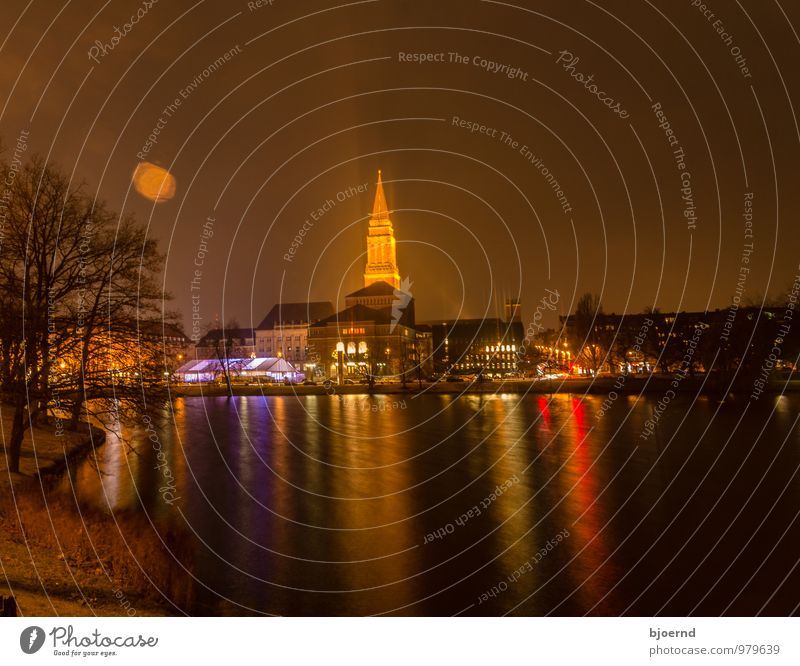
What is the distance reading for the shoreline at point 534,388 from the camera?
6725 cm

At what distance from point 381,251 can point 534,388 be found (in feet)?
333

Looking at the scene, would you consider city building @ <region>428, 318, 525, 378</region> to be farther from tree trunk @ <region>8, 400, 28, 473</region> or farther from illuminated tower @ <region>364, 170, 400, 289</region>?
tree trunk @ <region>8, 400, 28, 473</region>

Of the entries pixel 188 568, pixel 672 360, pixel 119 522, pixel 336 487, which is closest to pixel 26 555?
pixel 188 568

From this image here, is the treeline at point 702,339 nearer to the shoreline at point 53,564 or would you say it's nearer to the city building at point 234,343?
the shoreline at point 53,564

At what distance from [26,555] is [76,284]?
10.1 meters

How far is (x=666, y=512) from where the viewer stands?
19.4 metres

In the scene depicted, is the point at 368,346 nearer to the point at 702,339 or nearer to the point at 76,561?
the point at 702,339

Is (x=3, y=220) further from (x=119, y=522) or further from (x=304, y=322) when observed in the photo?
(x=304, y=322)

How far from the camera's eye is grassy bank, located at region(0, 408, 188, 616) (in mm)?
10258

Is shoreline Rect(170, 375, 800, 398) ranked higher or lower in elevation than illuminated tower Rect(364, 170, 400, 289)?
lower
